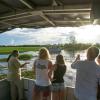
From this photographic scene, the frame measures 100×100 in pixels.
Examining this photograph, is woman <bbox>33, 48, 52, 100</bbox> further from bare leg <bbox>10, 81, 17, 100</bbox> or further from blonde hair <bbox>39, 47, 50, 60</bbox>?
bare leg <bbox>10, 81, 17, 100</bbox>

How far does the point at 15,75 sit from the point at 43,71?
1.45 m

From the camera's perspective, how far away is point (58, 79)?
16.1ft

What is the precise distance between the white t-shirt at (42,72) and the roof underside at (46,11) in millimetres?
730

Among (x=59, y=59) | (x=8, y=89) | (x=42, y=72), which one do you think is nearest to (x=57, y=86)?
(x=42, y=72)

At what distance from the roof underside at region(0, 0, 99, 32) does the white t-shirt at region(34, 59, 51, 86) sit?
28.8 inches

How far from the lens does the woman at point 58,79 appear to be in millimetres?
4832

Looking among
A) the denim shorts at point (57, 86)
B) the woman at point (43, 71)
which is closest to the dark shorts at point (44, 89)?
the woman at point (43, 71)

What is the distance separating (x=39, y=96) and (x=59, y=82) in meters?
0.47

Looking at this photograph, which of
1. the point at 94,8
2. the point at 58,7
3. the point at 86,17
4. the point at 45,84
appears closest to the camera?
the point at 94,8

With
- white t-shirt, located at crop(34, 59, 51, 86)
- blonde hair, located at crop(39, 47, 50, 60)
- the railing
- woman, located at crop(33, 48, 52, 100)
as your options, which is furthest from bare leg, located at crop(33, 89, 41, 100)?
the railing

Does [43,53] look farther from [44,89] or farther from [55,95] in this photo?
[55,95]

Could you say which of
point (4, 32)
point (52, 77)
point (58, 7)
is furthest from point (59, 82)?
point (58, 7)

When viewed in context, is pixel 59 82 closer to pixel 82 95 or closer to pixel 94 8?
pixel 82 95

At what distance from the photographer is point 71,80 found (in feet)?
20.0
